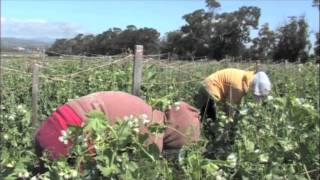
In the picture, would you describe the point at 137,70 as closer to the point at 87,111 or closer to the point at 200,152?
the point at 87,111

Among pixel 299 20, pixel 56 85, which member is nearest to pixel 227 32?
pixel 299 20

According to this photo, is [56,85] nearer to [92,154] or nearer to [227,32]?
[92,154]

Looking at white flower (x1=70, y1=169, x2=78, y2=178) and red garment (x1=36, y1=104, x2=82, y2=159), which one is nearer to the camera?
white flower (x1=70, y1=169, x2=78, y2=178)

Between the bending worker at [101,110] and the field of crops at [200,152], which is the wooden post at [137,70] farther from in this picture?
the bending worker at [101,110]

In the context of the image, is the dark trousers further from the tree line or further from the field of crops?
the tree line

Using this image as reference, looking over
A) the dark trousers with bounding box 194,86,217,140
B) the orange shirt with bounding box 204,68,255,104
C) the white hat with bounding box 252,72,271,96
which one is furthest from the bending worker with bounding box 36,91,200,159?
the orange shirt with bounding box 204,68,255,104

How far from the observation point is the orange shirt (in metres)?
6.51

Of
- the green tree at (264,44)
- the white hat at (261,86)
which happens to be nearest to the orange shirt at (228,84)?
the white hat at (261,86)

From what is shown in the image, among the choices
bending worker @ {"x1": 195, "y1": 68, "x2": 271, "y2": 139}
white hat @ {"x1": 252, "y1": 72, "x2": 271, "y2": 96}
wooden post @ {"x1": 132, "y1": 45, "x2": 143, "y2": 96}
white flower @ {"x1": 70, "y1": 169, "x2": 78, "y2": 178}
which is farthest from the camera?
wooden post @ {"x1": 132, "y1": 45, "x2": 143, "y2": 96}

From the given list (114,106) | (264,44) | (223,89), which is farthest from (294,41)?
(114,106)

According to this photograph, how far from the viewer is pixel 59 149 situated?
3572 mm

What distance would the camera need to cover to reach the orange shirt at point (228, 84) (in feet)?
21.4

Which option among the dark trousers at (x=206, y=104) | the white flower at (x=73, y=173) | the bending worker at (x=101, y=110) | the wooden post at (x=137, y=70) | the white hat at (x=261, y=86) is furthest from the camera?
the wooden post at (x=137, y=70)

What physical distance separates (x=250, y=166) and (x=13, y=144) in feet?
5.96
